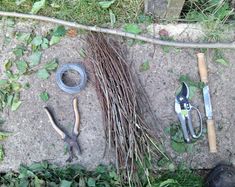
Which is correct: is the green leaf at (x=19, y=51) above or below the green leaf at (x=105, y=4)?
below

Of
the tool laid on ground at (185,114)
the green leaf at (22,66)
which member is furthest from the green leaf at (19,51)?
the tool laid on ground at (185,114)

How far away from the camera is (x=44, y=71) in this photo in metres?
3.04

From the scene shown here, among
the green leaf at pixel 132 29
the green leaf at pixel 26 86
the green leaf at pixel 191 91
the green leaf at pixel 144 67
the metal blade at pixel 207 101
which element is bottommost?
the metal blade at pixel 207 101

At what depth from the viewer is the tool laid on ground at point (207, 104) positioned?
2.96 meters

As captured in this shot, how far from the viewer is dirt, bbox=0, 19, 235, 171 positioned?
2969mm

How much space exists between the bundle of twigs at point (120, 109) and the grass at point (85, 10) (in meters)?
0.16

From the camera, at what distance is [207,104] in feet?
9.89

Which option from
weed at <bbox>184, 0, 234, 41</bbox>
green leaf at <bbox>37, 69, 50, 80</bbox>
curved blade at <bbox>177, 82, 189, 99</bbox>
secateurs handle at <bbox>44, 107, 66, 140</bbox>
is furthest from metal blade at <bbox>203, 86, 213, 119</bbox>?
green leaf at <bbox>37, 69, 50, 80</bbox>

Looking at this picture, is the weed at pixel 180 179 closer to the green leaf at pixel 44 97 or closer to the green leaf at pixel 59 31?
the green leaf at pixel 44 97

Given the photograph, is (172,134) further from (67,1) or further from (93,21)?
(67,1)

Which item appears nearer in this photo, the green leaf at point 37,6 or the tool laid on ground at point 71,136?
the tool laid on ground at point 71,136

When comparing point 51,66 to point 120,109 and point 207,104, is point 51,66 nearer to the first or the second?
point 120,109

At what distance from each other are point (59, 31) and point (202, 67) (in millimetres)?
1025

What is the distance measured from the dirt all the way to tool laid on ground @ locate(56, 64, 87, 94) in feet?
0.15
